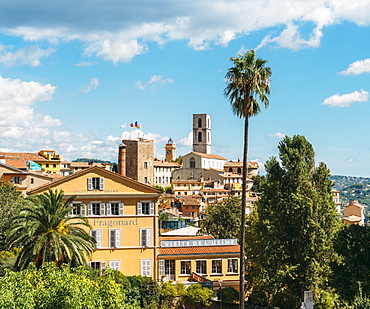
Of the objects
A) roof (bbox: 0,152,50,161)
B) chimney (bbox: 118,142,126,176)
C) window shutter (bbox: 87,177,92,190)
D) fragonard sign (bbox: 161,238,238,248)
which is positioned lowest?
fragonard sign (bbox: 161,238,238,248)

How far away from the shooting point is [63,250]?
3262cm

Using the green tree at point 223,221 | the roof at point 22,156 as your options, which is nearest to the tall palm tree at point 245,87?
the green tree at point 223,221

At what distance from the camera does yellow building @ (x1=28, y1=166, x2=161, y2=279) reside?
4225 centimetres

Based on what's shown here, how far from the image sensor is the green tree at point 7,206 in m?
45.0

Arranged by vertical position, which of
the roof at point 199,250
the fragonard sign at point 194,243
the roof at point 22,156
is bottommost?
the roof at point 199,250

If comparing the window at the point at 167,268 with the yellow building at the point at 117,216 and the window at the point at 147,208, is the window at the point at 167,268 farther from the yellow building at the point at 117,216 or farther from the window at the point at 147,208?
the window at the point at 147,208

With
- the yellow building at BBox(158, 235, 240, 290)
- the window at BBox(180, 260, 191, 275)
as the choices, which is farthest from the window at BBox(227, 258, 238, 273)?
the window at BBox(180, 260, 191, 275)

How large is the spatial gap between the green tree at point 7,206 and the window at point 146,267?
10547 mm

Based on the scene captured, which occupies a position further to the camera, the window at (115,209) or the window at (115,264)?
the window at (115,209)

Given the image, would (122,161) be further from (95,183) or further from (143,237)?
(143,237)

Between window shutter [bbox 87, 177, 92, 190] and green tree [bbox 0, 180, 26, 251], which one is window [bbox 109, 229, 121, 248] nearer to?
window shutter [bbox 87, 177, 92, 190]

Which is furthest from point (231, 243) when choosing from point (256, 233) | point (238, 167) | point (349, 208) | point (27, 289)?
point (238, 167)

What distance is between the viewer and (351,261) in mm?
34062

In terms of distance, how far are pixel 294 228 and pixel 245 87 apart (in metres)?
12.3
